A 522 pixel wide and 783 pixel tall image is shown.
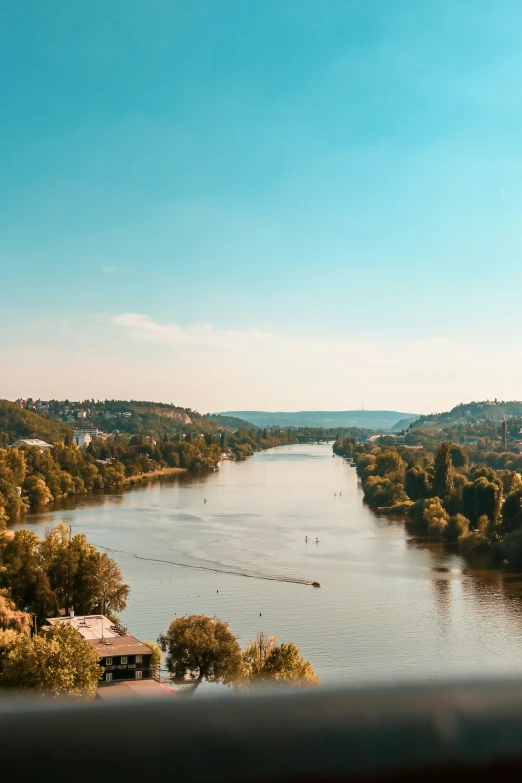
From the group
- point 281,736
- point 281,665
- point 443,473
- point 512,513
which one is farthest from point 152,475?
point 281,736

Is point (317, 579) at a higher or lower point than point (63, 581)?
lower

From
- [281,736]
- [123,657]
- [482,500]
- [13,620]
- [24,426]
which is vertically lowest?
[123,657]

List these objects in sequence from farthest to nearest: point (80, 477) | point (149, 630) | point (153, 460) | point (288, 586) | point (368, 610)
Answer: point (153, 460) → point (80, 477) → point (288, 586) → point (368, 610) → point (149, 630)

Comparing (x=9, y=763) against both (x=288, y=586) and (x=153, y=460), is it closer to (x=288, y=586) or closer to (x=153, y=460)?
(x=288, y=586)

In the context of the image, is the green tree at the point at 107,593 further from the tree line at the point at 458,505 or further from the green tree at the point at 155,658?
the tree line at the point at 458,505

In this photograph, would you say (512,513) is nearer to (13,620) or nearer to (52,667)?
(13,620)

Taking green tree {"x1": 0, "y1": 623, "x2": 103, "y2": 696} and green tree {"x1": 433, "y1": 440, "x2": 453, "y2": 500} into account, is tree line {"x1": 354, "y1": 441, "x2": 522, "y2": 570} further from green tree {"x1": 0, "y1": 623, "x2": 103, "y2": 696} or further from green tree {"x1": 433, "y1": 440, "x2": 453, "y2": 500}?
green tree {"x1": 0, "y1": 623, "x2": 103, "y2": 696}

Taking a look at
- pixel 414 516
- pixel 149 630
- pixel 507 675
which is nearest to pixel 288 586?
pixel 149 630
